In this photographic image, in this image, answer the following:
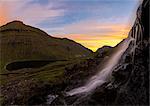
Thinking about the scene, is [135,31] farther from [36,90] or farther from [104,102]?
[36,90]

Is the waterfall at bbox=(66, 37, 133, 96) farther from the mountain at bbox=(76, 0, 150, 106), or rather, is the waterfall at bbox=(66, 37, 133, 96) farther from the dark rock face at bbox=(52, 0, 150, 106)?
the mountain at bbox=(76, 0, 150, 106)

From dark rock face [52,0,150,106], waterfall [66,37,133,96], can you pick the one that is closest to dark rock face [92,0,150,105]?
dark rock face [52,0,150,106]

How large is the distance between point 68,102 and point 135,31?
612 inches

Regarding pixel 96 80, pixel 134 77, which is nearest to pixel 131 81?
pixel 134 77

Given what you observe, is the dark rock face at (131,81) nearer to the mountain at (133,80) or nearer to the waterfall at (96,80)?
the mountain at (133,80)

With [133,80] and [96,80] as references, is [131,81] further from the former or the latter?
[96,80]

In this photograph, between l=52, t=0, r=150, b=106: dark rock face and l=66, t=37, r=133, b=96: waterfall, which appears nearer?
l=52, t=0, r=150, b=106: dark rock face

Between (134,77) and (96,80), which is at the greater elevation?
(134,77)

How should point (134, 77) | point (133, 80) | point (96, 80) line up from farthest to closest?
point (96, 80) < point (134, 77) < point (133, 80)

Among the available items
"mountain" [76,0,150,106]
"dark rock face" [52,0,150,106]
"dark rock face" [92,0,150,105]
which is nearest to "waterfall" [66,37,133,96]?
"dark rock face" [52,0,150,106]

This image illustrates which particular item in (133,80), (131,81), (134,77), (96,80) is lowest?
(96,80)

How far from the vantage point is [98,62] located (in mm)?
68562

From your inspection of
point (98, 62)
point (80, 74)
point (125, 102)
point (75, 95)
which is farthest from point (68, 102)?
point (98, 62)

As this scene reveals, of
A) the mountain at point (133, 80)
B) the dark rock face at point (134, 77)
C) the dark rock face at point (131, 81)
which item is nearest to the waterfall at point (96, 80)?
the dark rock face at point (131, 81)
